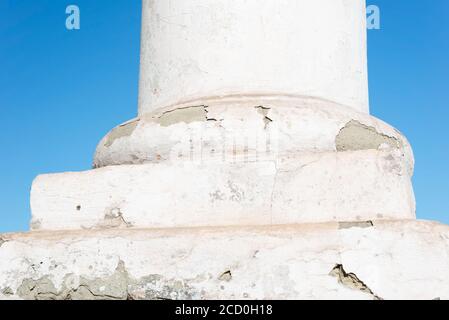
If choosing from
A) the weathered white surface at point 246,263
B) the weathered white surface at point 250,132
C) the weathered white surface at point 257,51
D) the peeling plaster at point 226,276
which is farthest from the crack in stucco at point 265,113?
the peeling plaster at point 226,276

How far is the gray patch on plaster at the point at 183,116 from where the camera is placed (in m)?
3.24

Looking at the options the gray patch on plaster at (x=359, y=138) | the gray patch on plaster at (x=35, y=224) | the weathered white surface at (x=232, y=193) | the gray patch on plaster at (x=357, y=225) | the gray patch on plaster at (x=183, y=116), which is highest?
the gray patch on plaster at (x=183, y=116)

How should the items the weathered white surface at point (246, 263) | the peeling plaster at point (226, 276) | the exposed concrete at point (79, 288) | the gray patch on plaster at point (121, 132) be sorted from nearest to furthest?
the weathered white surface at point (246, 263)
the peeling plaster at point (226, 276)
the exposed concrete at point (79, 288)
the gray patch on plaster at point (121, 132)

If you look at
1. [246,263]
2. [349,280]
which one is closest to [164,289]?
[246,263]

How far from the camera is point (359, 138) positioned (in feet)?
10.6

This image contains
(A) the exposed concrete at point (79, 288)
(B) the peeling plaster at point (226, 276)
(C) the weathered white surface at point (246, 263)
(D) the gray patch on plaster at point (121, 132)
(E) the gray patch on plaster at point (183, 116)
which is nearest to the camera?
(C) the weathered white surface at point (246, 263)

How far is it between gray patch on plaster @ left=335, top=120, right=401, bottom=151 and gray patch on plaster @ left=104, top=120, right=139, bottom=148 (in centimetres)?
124

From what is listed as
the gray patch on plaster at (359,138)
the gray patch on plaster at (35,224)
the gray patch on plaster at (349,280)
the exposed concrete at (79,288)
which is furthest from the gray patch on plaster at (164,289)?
the gray patch on plaster at (359,138)

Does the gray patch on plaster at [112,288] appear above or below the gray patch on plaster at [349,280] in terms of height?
below

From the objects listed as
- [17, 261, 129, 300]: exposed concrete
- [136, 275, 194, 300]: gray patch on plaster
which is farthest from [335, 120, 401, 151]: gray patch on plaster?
[17, 261, 129, 300]: exposed concrete

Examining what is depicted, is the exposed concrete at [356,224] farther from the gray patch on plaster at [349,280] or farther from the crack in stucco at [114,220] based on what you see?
the crack in stucco at [114,220]

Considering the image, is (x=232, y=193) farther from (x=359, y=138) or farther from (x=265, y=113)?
(x=359, y=138)

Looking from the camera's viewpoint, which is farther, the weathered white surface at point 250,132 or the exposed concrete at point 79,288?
the weathered white surface at point 250,132

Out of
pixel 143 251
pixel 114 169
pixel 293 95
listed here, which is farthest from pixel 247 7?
pixel 143 251
